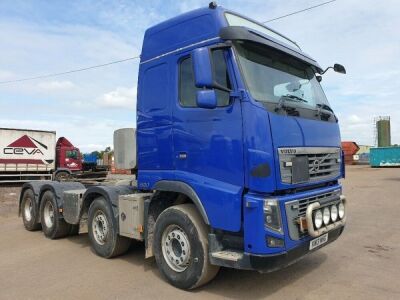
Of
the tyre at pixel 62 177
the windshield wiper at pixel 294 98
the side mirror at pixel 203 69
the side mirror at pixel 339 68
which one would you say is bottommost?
the tyre at pixel 62 177

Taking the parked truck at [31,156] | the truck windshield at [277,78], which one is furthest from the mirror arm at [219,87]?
the parked truck at [31,156]

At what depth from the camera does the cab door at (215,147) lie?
4836 millimetres

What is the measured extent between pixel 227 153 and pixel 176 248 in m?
1.56

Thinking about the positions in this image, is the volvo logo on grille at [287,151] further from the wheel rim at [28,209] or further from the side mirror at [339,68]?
the wheel rim at [28,209]

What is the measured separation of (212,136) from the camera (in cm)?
514

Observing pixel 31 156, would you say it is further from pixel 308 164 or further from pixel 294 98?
pixel 308 164

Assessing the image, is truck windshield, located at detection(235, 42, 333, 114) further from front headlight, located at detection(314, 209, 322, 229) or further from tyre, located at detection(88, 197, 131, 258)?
tyre, located at detection(88, 197, 131, 258)

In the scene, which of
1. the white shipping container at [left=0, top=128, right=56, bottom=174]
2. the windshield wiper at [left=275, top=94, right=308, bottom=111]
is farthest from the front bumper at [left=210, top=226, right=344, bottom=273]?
the white shipping container at [left=0, top=128, right=56, bottom=174]

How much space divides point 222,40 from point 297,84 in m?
1.32

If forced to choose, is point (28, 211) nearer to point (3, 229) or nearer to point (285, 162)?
point (3, 229)

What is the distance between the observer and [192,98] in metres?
5.43

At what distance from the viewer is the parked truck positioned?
→ 20.8 m

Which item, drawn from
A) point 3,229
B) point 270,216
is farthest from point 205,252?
point 3,229

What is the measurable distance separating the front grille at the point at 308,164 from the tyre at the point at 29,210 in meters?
6.63
